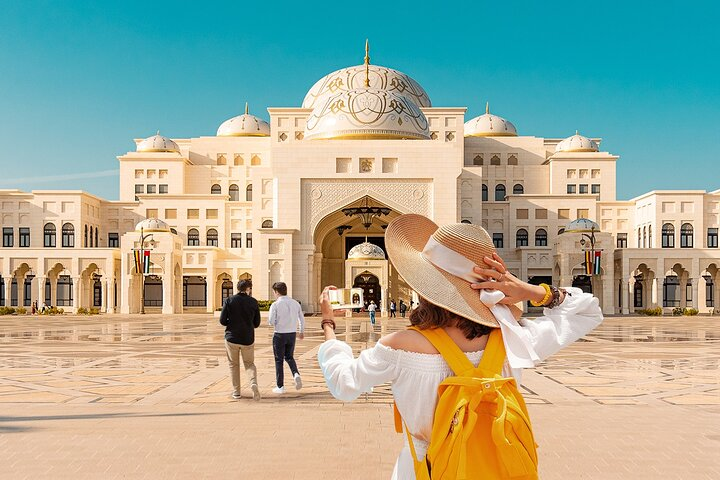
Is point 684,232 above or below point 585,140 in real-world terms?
below

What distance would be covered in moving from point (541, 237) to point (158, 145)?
28.8m

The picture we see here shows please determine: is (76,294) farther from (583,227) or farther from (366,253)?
(583,227)

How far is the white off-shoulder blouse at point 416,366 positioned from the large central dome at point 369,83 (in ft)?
157

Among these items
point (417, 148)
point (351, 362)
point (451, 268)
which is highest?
point (417, 148)

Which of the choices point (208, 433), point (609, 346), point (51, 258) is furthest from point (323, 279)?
point (208, 433)

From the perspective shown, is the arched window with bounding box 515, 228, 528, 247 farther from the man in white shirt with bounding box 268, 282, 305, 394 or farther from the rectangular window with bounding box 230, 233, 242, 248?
the man in white shirt with bounding box 268, 282, 305, 394

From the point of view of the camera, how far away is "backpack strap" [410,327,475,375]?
9.25ft

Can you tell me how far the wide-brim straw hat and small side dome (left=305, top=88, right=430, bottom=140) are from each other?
40.4 meters

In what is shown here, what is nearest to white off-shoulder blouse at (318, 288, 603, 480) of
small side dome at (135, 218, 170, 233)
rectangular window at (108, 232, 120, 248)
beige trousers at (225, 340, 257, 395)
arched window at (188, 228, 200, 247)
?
beige trousers at (225, 340, 257, 395)

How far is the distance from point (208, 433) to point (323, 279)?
4411 centimetres

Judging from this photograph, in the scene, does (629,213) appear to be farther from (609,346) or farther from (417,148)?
(609,346)

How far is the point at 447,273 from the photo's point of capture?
3.00 metres

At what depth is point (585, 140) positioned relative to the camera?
59219 millimetres

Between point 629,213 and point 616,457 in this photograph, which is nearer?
point 616,457
